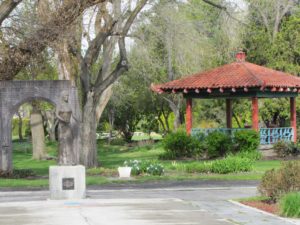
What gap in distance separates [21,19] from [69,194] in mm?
9256

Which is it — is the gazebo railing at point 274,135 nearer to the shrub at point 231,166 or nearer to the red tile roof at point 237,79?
the red tile roof at point 237,79

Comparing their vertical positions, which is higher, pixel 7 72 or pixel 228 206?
pixel 7 72

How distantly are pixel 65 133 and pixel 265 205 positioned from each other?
21.2ft

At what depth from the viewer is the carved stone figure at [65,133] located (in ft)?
65.5

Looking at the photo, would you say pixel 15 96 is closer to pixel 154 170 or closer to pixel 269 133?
pixel 154 170

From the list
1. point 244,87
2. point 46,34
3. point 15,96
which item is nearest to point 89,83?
point 15,96

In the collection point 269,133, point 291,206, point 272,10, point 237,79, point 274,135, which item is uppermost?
point 272,10

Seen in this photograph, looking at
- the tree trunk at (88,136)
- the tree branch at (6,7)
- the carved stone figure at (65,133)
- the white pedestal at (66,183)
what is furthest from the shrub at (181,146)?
the white pedestal at (66,183)

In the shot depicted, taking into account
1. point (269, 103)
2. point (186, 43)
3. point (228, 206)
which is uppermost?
point (186, 43)

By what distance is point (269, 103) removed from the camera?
146ft

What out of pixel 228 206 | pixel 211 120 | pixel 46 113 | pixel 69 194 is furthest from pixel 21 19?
pixel 46 113

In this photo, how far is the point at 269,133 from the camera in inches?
1457

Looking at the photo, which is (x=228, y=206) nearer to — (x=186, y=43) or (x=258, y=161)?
(x=258, y=161)

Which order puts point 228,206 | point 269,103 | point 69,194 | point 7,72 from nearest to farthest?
1. point 228,206
2. point 69,194
3. point 7,72
4. point 269,103
